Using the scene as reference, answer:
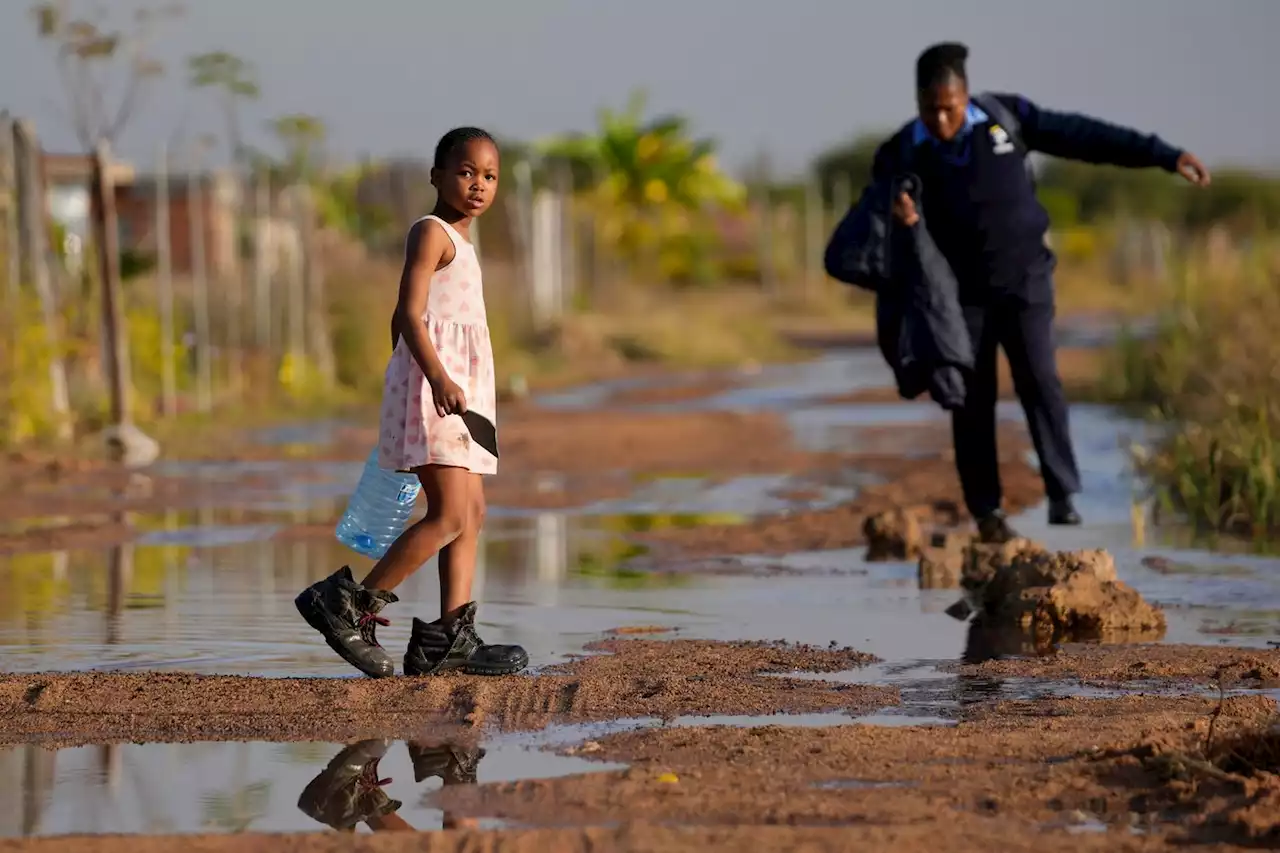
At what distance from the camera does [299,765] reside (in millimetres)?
6062

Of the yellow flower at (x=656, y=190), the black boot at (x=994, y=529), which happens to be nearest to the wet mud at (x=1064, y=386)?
the black boot at (x=994, y=529)

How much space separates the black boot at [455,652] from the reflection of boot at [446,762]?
1.25 m

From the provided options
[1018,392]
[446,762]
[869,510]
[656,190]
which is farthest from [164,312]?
[656,190]

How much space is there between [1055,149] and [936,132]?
24.3 inches

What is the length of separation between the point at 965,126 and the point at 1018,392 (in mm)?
1317

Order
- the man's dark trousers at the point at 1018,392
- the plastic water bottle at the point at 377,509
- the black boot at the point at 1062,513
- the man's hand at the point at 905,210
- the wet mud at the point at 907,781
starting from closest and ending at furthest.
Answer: the wet mud at the point at 907,781 < the plastic water bottle at the point at 377,509 < the man's hand at the point at 905,210 < the man's dark trousers at the point at 1018,392 < the black boot at the point at 1062,513

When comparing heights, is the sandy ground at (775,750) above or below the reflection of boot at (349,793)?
above

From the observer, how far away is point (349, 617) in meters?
7.56

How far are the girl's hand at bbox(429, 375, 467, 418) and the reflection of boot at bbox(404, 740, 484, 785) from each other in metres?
1.29

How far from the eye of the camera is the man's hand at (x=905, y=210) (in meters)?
10.7

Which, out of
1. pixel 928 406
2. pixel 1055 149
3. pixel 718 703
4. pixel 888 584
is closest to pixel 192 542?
pixel 888 584

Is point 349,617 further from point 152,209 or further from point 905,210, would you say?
point 152,209

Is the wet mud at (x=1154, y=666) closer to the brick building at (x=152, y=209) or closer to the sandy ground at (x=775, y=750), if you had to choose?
the sandy ground at (x=775, y=750)

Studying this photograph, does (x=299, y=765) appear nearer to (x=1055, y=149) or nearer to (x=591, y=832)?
(x=591, y=832)
